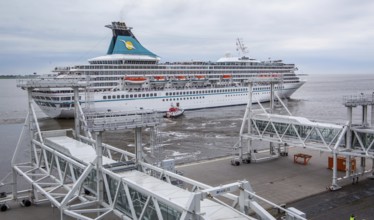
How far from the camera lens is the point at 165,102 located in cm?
7838

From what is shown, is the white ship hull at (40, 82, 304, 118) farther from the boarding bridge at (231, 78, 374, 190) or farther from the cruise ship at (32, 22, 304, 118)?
the boarding bridge at (231, 78, 374, 190)

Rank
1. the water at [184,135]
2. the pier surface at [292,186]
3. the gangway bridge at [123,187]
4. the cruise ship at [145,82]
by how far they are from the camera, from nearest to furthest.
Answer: the gangway bridge at [123,187] → the pier surface at [292,186] → the water at [184,135] → the cruise ship at [145,82]

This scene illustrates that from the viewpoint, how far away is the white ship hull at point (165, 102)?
223 feet

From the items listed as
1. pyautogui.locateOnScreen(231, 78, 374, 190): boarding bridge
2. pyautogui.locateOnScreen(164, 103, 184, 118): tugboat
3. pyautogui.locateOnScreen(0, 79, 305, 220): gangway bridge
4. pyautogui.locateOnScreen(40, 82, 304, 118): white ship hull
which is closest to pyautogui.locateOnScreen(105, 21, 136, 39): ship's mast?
pyautogui.locateOnScreen(40, 82, 304, 118): white ship hull

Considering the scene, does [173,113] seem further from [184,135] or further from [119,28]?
[119,28]

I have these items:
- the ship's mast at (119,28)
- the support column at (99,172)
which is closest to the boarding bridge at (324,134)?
the support column at (99,172)

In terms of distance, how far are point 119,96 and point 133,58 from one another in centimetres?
1094

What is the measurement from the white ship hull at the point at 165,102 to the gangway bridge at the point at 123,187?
35855 mm

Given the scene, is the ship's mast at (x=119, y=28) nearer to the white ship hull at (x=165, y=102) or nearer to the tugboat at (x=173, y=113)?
the white ship hull at (x=165, y=102)

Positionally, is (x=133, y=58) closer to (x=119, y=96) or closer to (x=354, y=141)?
(x=119, y=96)

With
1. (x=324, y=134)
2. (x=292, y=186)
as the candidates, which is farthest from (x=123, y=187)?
(x=324, y=134)

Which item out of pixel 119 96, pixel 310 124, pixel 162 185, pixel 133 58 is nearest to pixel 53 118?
pixel 119 96

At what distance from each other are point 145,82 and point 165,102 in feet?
19.6

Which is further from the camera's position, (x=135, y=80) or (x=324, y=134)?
(x=135, y=80)
